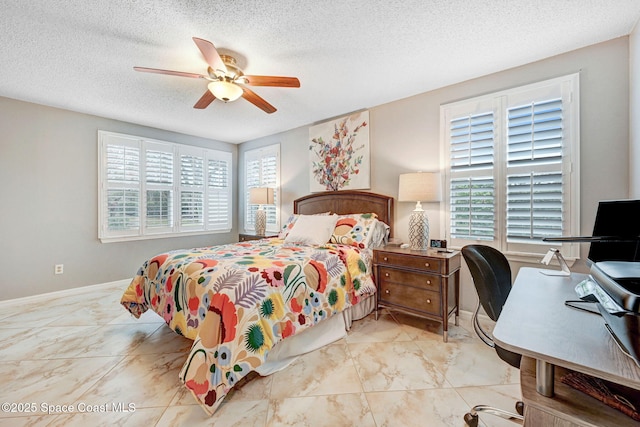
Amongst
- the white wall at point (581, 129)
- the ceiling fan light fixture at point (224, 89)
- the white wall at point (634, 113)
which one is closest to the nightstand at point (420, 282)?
the white wall at point (581, 129)

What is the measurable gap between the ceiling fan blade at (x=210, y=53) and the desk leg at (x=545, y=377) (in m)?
2.24

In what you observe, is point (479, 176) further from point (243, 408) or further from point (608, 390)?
point (243, 408)

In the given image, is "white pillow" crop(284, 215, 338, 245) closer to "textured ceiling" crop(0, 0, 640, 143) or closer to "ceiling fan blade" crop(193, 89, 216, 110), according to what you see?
"textured ceiling" crop(0, 0, 640, 143)

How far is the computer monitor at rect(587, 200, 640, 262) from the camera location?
117cm

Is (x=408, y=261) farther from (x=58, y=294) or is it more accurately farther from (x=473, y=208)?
(x=58, y=294)

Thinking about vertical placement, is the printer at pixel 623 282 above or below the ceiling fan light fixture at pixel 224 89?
below

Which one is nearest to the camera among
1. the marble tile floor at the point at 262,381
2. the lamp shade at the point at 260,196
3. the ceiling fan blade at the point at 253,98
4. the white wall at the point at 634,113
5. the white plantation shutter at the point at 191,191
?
the marble tile floor at the point at 262,381

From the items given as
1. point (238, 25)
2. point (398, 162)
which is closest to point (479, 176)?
point (398, 162)

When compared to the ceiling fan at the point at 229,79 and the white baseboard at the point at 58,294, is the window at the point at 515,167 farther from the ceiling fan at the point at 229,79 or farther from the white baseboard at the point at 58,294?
the white baseboard at the point at 58,294

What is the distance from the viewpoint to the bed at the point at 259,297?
153cm

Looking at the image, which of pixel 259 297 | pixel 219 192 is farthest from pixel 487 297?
pixel 219 192

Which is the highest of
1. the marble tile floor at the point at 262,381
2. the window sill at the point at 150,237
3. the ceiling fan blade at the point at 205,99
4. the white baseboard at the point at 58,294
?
the ceiling fan blade at the point at 205,99

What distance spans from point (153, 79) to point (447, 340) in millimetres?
3746

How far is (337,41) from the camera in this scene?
206cm
